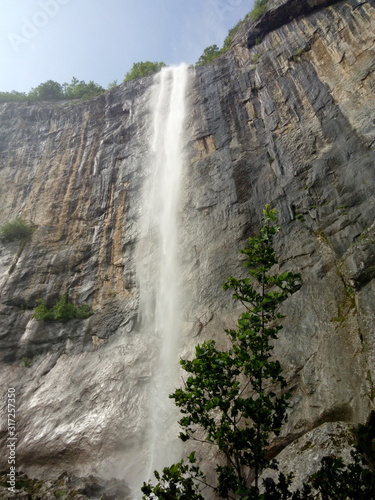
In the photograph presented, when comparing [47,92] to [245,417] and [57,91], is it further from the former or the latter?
[245,417]

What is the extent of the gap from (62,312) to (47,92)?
79.9ft

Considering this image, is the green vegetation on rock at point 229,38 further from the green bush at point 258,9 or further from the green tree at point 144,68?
the green tree at point 144,68

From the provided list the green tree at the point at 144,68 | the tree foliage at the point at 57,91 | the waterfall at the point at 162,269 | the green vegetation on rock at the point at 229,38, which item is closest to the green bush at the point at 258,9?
the green vegetation on rock at the point at 229,38

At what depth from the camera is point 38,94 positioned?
30125mm

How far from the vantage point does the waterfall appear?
30.1ft

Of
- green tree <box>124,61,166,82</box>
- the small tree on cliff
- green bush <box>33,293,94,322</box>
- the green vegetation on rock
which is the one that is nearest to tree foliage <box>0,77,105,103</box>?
green tree <box>124,61,166,82</box>

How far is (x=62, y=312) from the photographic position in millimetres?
13516

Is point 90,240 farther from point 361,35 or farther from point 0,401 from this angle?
point 361,35

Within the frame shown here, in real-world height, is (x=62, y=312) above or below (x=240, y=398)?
above

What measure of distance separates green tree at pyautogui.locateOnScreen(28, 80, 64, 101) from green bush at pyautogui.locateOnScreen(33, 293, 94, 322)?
2318 cm

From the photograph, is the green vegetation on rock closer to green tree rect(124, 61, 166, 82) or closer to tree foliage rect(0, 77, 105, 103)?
green tree rect(124, 61, 166, 82)

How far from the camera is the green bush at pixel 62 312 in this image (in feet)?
44.3

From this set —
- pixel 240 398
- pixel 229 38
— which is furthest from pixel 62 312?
pixel 229 38

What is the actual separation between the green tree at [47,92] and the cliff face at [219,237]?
43.4 ft
